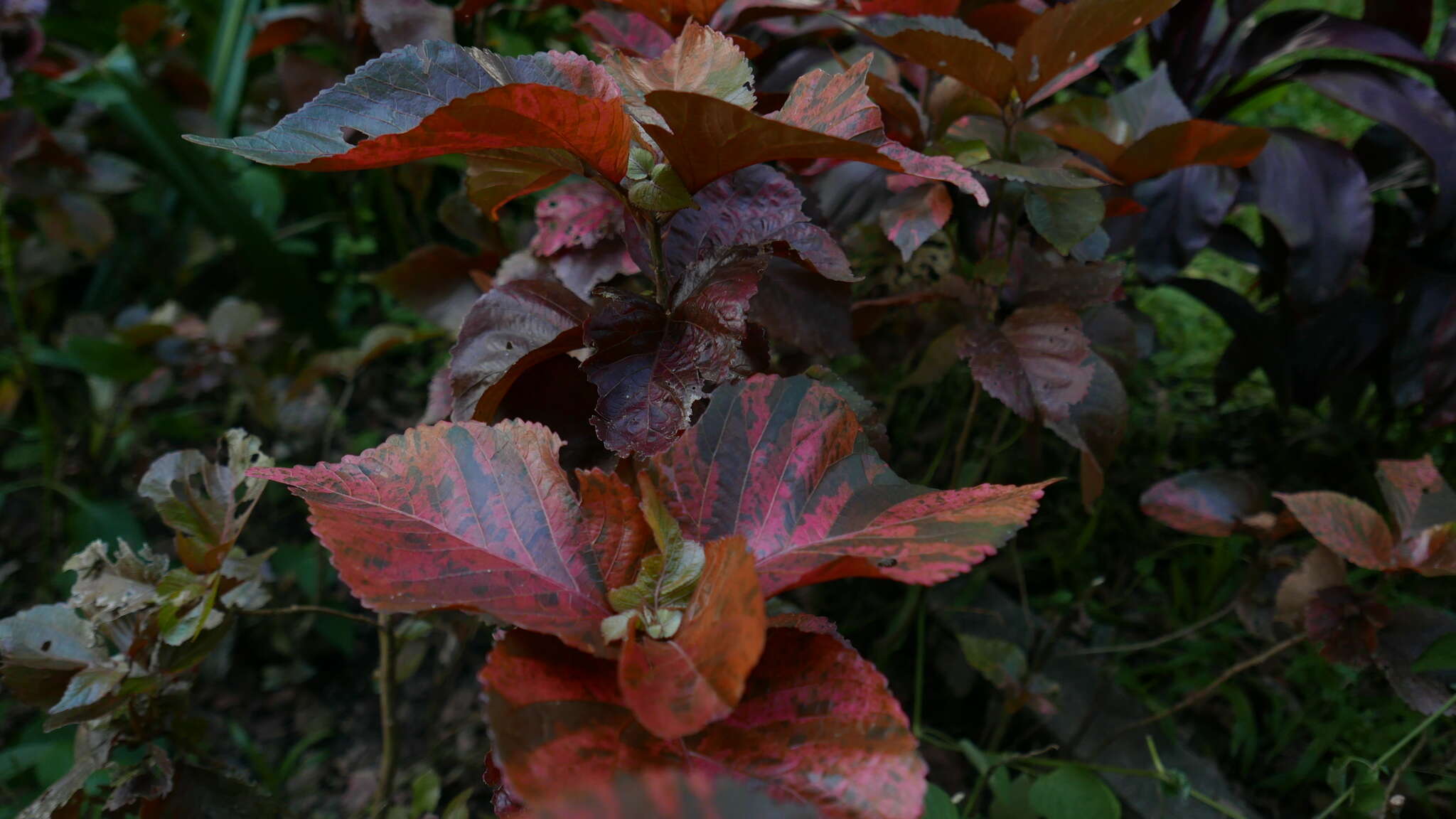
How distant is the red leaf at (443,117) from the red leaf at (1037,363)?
1.33 feet

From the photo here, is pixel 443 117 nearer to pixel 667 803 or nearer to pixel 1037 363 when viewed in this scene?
pixel 667 803

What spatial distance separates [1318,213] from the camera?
118 centimetres

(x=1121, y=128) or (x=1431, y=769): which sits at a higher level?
(x=1121, y=128)

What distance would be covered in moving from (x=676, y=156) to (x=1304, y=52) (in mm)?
1418

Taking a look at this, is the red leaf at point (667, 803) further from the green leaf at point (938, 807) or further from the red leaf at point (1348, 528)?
the red leaf at point (1348, 528)

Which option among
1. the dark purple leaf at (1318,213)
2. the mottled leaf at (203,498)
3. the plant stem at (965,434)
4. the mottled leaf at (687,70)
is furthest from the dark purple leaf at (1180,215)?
the mottled leaf at (203,498)

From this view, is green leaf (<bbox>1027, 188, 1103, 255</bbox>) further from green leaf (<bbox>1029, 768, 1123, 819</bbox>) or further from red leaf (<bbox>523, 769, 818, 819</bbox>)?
red leaf (<bbox>523, 769, 818, 819</bbox>)

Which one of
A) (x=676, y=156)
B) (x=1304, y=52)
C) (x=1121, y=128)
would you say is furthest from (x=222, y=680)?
(x=1304, y=52)

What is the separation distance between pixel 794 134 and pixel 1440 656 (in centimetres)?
90

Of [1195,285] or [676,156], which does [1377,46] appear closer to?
[1195,285]

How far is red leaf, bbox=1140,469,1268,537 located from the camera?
1081 millimetres

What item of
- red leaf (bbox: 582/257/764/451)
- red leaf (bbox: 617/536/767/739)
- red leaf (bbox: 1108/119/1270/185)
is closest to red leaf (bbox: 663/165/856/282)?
red leaf (bbox: 582/257/764/451)

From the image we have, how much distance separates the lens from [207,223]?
174cm

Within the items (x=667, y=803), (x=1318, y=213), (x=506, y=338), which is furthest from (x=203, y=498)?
(x=1318, y=213)
